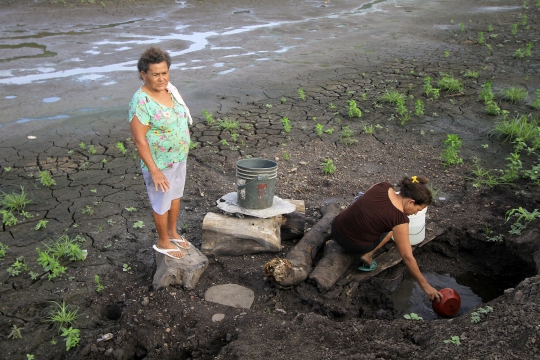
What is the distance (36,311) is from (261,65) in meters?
7.47

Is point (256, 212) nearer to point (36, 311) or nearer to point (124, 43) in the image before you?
point (36, 311)

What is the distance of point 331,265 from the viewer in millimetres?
3809

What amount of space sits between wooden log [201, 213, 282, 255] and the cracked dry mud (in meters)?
0.09

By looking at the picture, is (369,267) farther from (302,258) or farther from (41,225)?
(41,225)

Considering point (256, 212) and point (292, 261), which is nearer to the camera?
point (292, 261)

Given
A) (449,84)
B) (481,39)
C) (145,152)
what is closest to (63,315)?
(145,152)

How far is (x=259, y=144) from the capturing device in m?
6.37

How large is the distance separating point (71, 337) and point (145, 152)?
1.33m

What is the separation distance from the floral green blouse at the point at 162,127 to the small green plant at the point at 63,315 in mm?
1162

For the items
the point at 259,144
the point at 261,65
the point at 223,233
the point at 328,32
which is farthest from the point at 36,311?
the point at 328,32

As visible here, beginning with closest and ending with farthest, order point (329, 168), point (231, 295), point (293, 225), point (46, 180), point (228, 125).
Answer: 1. point (231, 295)
2. point (293, 225)
3. point (46, 180)
4. point (329, 168)
5. point (228, 125)

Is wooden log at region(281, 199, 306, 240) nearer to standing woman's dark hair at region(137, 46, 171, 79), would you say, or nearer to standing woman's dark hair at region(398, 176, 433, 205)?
standing woman's dark hair at region(398, 176, 433, 205)

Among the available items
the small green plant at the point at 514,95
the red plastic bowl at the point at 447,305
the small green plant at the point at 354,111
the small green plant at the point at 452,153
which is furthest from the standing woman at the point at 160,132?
the small green plant at the point at 514,95

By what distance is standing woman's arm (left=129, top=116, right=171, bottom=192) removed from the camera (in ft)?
10.8
